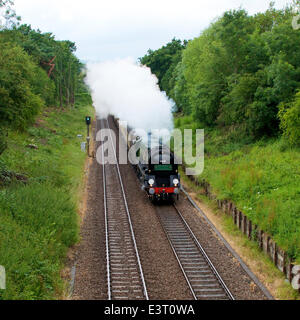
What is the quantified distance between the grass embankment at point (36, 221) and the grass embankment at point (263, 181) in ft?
27.5

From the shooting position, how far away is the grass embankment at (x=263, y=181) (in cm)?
1546

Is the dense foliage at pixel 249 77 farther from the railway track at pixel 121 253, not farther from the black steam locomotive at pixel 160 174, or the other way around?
the railway track at pixel 121 253

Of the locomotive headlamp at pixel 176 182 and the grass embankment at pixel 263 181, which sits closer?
the grass embankment at pixel 263 181

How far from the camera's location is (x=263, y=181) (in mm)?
20156

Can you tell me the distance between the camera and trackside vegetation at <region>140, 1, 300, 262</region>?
57.8ft

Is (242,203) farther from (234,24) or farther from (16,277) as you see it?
(234,24)

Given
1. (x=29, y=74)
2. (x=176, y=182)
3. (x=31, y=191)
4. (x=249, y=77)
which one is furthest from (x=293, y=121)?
(x=29, y=74)

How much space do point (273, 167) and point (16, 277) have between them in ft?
49.6

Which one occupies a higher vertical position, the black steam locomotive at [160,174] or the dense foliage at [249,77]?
the dense foliage at [249,77]

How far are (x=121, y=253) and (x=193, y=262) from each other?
10.0 feet

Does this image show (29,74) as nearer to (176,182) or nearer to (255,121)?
(176,182)

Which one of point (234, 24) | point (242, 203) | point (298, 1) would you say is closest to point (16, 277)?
point (242, 203)

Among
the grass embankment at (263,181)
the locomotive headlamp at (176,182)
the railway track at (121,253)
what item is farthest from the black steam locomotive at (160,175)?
the grass embankment at (263,181)

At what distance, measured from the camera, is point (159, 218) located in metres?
20.3
